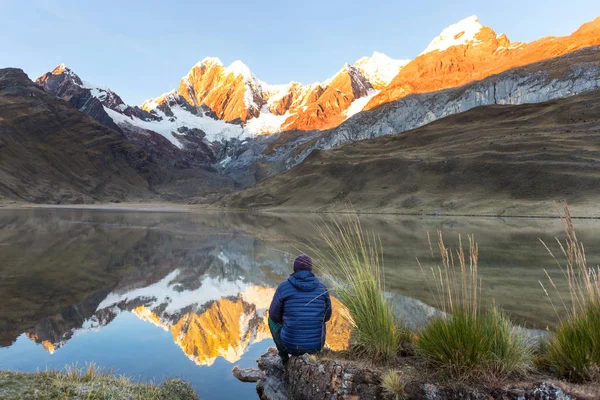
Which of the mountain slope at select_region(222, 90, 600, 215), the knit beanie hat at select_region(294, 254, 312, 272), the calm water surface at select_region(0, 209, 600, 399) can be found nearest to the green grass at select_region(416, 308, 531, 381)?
the knit beanie hat at select_region(294, 254, 312, 272)

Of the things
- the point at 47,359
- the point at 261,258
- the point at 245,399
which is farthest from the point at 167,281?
the point at 245,399

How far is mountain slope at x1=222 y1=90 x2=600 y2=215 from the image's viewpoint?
7031 centimetres

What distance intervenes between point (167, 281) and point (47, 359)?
9634 mm

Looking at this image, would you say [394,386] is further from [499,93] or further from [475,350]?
[499,93]

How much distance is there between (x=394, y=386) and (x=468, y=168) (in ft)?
296

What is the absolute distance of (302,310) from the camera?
6090 millimetres

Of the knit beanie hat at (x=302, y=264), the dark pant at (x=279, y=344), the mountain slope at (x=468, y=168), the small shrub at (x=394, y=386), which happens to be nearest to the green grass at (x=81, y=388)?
the dark pant at (x=279, y=344)

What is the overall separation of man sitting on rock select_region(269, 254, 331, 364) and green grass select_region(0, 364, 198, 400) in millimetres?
1974

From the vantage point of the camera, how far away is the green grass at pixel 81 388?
5031mm

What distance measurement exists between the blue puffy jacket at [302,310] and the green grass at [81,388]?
2.00 meters

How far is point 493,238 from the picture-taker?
3150 centimetres

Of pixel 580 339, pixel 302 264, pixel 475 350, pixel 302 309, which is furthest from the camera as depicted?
pixel 302 264

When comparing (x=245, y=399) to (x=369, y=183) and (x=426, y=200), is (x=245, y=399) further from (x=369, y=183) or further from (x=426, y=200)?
(x=369, y=183)

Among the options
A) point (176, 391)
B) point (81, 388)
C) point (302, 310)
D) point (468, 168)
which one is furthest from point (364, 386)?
point (468, 168)
